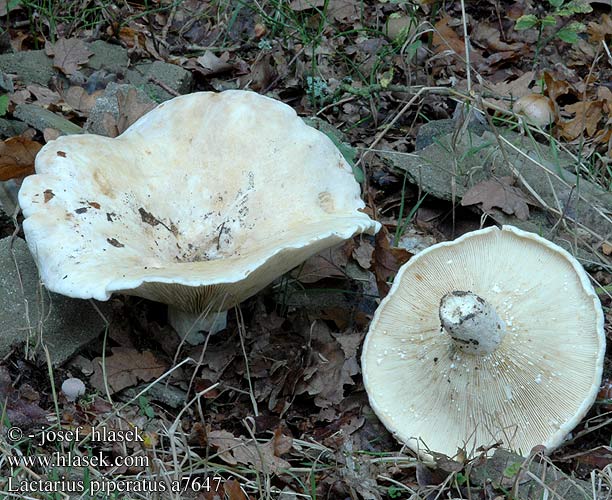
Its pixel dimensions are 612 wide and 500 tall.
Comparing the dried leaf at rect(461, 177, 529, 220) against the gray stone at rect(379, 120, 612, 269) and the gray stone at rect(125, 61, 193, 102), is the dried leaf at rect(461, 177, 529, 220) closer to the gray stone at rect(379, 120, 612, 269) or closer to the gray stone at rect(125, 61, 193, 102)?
the gray stone at rect(379, 120, 612, 269)

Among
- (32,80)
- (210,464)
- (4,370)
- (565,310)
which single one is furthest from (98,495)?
(32,80)

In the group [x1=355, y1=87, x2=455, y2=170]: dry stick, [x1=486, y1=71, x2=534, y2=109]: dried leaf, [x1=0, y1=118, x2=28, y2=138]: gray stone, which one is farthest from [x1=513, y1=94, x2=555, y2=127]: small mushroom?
[x1=0, y1=118, x2=28, y2=138]: gray stone

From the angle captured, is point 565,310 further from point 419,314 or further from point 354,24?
point 354,24

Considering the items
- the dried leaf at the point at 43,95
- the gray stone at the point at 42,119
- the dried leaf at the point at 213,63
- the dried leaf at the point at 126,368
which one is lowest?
the dried leaf at the point at 126,368

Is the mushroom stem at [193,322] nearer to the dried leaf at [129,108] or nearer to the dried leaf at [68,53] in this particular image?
the dried leaf at [129,108]

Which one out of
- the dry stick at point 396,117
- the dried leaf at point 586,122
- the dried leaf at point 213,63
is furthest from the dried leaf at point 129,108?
the dried leaf at point 586,122

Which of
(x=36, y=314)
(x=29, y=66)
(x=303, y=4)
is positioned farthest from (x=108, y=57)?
(x=36, y=314)
